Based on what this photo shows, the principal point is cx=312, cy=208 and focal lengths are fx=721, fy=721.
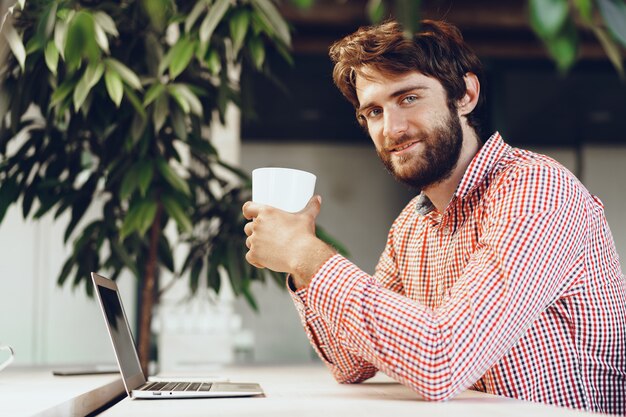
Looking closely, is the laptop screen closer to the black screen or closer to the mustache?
the black screen

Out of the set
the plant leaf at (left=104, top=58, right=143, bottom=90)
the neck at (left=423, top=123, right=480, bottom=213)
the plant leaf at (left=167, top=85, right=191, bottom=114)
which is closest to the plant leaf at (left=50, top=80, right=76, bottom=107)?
the plant leaf at (left=104, top=58, right=143, bottom=90)

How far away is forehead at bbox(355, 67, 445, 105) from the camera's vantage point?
1243mm

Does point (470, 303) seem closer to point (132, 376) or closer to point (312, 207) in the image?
point (312, 207)

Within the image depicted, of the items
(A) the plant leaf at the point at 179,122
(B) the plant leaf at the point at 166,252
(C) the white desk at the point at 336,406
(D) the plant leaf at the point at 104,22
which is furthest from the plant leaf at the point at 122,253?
(C) the white desk at the point at 336,406

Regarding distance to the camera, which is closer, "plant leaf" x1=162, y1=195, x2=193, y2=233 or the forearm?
the forearm

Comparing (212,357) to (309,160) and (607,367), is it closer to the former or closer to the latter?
(309,160)

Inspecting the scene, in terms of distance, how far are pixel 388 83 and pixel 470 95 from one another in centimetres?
22

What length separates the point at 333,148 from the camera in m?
5.18

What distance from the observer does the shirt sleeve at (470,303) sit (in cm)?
91

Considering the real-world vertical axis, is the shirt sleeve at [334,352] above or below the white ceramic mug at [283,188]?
below

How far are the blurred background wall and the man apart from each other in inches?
98.6

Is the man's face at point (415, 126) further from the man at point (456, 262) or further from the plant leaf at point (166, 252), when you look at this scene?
the plant leaf at point (166, 252)

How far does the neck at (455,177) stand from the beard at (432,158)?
0.04 ft

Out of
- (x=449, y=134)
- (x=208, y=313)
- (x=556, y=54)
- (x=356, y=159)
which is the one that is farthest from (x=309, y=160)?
(x=556, y=54)
